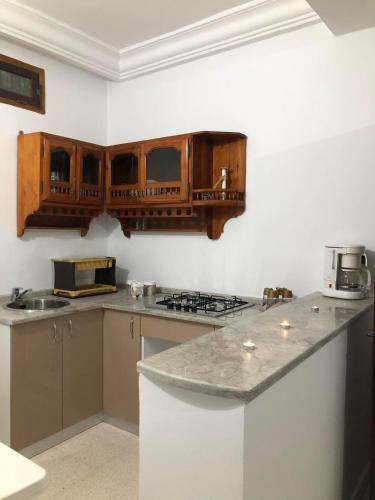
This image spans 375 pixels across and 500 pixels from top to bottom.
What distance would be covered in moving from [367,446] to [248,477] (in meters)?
1.53

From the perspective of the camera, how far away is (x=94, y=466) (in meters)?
2.37

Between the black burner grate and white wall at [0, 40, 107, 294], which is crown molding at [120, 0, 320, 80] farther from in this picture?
the black burner grate

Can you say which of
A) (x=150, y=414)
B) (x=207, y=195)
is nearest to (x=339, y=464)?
(x=150, y=414)

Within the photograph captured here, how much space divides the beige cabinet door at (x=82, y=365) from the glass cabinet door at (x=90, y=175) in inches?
36.2

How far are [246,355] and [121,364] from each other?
5.65 feet

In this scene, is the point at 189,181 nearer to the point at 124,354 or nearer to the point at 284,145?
the point at 284,145

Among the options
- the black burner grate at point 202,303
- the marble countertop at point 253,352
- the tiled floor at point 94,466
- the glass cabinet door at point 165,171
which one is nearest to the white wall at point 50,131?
the glass cabinet door at point 165,171

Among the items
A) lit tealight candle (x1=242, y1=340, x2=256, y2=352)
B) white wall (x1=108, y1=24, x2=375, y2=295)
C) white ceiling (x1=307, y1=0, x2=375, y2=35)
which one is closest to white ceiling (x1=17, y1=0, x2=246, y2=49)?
white wall (x1=108, y1=24, x2=375, y2=295)

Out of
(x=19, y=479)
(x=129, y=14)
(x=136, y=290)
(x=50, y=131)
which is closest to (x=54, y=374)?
(x=136, y=290)

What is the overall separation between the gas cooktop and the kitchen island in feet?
2.62

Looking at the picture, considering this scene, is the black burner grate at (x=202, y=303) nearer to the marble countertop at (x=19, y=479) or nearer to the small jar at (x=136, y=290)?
the small jar at (x=136, y=290)

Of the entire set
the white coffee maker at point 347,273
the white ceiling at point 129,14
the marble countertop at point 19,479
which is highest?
the white ceiling at point 129,14

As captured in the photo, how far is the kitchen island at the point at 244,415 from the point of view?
1048mm

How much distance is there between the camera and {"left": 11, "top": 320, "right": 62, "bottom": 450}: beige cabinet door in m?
2.37
